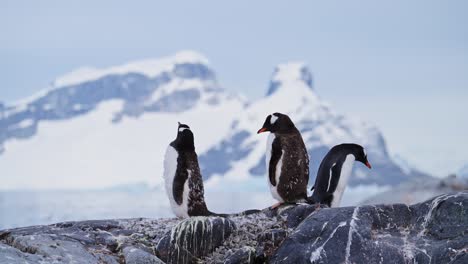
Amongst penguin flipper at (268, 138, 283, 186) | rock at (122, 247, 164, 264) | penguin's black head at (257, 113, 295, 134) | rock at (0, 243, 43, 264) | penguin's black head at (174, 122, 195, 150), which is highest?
penguin's black head at (257, 113, 295, 134)

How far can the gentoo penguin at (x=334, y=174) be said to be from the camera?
11.6 m

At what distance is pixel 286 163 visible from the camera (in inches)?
439

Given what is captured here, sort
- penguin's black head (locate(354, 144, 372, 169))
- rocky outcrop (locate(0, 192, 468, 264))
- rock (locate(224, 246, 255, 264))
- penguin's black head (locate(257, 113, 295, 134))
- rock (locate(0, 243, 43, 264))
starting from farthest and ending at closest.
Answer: penguin's black head (locate(354, 144, 372, 169))
penguin's black head (locate(257, 113, 295, 134))
rock (locate(224, 246, 255, 264))
rocky outcrop (locate(0, 192, 468, 264))
rock (locate(0, 243, 43, 264))

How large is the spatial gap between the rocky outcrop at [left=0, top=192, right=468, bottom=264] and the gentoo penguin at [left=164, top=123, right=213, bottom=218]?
55 centimetres

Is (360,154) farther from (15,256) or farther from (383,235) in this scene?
(15,256)

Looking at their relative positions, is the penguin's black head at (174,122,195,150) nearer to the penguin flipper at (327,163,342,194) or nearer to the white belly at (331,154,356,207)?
the penguin flipper at (327,163,342,194)

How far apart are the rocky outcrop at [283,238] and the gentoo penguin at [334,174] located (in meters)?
1.38

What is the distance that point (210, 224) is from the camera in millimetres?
9898

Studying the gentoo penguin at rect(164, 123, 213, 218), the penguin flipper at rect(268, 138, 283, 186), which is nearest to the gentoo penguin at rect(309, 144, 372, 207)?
the penguin flipper at rect(268, 138, 283, 186)

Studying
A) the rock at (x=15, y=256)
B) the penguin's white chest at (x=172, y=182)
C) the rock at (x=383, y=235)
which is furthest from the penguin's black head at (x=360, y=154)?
the rock at (x=15, y=256)

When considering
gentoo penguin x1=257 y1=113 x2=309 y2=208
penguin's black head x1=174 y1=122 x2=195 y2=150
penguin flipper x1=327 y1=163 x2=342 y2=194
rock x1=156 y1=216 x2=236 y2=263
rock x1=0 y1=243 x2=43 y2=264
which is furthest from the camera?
penguin flipper x1=327 y1=163 x2=342 y2=194

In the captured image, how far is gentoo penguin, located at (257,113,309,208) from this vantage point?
1114 cm

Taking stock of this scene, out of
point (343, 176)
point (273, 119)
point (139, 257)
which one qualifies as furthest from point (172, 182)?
point (343, 176)

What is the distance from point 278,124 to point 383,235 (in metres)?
2.68
